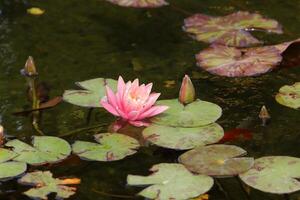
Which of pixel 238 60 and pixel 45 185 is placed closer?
pixel 45 185

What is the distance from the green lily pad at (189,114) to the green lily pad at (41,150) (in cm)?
30

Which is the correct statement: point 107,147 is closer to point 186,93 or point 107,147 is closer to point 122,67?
point 186,93

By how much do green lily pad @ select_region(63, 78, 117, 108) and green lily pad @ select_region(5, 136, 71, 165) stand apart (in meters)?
0.24

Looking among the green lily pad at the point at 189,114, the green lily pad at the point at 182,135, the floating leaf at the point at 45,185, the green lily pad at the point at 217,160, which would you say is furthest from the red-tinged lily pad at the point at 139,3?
the floating leaf at the point at 45,185

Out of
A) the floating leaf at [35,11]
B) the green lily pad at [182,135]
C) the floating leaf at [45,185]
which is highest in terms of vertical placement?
the floating leaf at [35,11]

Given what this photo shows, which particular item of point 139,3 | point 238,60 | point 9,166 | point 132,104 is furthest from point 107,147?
point 139,3

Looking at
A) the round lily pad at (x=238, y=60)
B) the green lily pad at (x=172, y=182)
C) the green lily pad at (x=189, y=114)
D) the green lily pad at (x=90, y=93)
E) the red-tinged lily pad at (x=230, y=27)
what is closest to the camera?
the green lily pad at (x=172, y=182)

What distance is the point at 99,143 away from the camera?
2053 mm

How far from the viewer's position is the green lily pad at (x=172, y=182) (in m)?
1.78

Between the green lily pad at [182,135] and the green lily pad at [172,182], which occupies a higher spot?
the green lily pad at [182,135]

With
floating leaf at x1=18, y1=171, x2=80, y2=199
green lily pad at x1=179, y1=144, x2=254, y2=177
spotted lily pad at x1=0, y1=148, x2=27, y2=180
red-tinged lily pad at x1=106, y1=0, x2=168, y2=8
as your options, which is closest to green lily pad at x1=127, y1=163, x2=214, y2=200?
green lily pad at x1=179, y1=144, x2=254, y2=177

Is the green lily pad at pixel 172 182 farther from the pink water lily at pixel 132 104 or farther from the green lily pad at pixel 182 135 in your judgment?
the pink water lily at pixel 132 104

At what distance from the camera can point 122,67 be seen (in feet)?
8.47

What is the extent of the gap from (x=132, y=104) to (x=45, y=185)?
1.33ft
